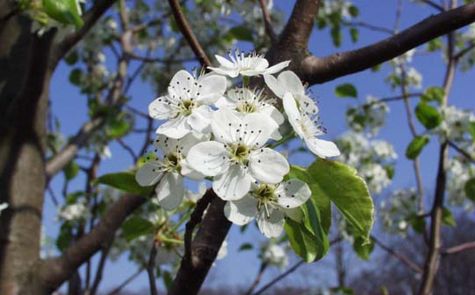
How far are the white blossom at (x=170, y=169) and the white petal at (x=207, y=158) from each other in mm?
37

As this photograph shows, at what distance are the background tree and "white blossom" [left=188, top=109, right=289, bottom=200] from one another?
33 millimetres

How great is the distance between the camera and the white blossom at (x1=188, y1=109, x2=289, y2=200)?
736 mm

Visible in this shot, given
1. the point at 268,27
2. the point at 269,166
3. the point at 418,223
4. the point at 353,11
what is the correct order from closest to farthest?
1. the point at 269,166
2. the point at 268,27
3. the point at 418,223
4. the point at 353,11

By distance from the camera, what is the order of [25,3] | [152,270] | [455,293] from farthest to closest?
[455,293], [25,3], [152,270]

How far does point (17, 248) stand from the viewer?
1.59 m

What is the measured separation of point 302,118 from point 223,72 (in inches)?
5.3

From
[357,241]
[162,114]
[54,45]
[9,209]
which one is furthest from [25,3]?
[357,241]

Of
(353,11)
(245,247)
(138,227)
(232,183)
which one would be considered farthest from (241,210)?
(353,11)

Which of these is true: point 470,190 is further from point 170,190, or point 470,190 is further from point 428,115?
point 170,190

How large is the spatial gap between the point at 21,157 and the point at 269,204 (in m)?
1.14

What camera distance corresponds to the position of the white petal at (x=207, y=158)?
0.74m

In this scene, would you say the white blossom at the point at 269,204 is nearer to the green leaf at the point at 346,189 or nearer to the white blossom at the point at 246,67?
the green leaf at the point at 346,189

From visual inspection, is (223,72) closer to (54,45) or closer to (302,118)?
(302,118)

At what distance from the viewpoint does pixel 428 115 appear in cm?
241
